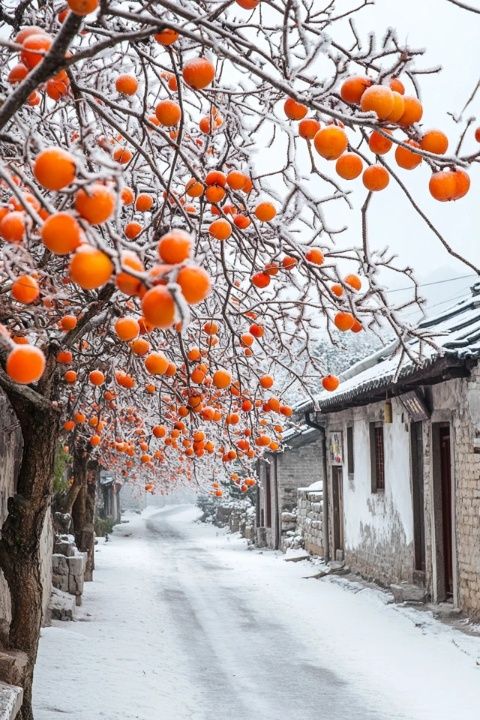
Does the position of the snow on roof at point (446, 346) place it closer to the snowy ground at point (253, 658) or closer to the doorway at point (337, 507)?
the doorway at point (337, 507)

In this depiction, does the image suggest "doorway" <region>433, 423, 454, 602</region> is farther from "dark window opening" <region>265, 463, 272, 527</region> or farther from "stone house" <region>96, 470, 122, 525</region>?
"stone house" <region>96, 470, 122, 525</region>

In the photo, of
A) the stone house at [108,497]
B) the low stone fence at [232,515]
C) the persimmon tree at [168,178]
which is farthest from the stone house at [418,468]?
the stone house at [108,497]

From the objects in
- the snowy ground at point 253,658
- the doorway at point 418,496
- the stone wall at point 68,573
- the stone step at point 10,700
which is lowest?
the snowy ground at point 253,658

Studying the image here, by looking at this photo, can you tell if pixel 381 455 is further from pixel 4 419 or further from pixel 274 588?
pixel 4 419

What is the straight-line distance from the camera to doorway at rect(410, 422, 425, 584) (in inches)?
472

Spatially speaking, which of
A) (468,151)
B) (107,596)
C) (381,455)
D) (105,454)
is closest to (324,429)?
(381,455)

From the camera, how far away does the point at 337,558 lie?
1762 centimetres

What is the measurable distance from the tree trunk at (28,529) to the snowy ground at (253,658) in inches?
51.1

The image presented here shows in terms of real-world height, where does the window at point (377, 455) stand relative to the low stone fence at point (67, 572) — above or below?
above

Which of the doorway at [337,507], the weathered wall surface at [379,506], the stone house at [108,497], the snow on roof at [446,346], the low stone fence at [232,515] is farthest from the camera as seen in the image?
the stone house at [108,497]

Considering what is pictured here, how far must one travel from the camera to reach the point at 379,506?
14078 millimetres

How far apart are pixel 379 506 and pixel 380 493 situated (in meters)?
0.22

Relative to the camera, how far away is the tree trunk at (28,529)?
4.69 m

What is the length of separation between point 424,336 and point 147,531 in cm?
3425
